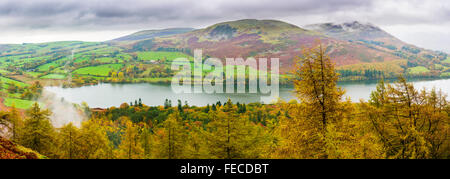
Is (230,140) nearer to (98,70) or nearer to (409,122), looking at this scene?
(409,122)

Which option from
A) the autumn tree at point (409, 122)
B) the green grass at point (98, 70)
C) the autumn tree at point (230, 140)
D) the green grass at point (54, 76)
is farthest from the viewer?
the green grass at point (98, 70)

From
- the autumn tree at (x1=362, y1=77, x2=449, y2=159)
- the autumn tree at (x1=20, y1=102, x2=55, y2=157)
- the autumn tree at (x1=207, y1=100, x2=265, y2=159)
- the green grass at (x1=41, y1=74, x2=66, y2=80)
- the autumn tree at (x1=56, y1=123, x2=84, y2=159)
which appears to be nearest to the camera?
the autumn tree at (x1=362, y1=77, x2=449, y2=159)

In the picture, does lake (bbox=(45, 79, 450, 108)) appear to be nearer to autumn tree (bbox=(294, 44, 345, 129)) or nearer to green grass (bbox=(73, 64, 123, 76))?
green grass (bbox=(73, 64, 123, 76))

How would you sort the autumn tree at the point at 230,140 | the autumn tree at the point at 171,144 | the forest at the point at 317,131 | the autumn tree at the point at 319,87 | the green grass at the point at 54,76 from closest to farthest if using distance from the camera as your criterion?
the forest at the point at 317,131, the autumn tree at the point at 319,87, the autumn tree at the point at 230,140, the autumn tree at the point at 171,144, the green grass at the point at 54,76

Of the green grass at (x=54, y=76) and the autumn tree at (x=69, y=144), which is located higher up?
the green grass at (x=54, y=76)

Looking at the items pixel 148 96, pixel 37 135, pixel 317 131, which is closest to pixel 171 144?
pixel 317 131

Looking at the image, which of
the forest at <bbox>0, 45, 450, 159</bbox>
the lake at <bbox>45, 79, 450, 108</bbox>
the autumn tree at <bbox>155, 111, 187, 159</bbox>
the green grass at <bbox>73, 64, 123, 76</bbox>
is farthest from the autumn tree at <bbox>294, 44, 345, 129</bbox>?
the green grass at <bbox>73, 64, 123, 76</bbox>

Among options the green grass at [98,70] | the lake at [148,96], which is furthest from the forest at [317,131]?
the green grass at [98,70]

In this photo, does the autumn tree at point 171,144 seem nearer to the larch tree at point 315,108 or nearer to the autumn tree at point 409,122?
the larch tree at point 315,108

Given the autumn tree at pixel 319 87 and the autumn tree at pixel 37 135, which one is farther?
the autumn tree at pixel 37 135

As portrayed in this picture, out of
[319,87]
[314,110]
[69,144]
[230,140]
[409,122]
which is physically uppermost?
[319,87]
